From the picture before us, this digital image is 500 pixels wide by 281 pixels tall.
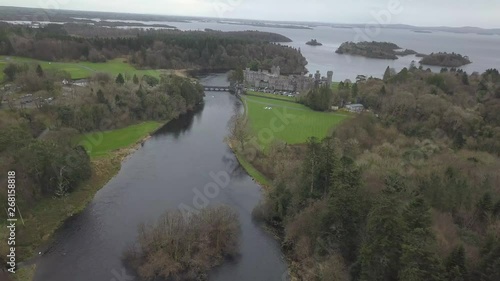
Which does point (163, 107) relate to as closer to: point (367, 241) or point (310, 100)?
point (310, 100)

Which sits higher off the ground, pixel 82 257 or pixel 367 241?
pixel 367 241

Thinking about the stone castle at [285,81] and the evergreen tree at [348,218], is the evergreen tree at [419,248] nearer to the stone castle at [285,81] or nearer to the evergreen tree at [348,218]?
the evergreen tree at [348,218]

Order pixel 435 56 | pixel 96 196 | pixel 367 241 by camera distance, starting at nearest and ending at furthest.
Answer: pixel 367 241 → pixel 96 196 → pixel 435 56

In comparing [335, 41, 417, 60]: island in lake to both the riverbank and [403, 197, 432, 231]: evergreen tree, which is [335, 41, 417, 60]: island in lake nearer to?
the riverbank

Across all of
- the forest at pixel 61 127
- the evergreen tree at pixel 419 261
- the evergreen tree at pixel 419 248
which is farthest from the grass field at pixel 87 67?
the evergreen tree at pixel 419 261

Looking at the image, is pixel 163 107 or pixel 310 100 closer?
pixel 163 107

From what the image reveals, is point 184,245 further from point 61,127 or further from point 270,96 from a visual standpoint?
point 270,96

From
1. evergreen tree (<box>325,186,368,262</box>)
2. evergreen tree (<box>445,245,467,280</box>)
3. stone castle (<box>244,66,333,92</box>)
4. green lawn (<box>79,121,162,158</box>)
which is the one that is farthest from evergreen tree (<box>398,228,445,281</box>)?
stone castle (<box>244,66,333,92</box>)

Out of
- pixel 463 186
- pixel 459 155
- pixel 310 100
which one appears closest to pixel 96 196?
pixel 463 186
